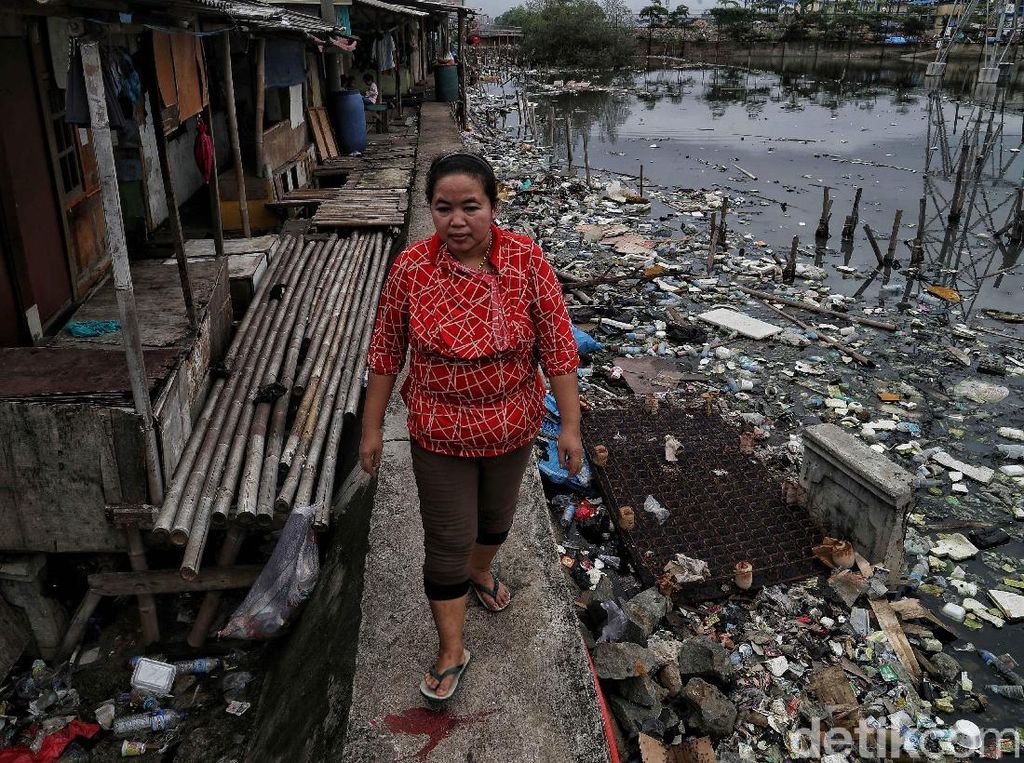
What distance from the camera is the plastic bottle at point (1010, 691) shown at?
3.96 m

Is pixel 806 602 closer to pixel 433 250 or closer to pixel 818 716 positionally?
pixel 818 716

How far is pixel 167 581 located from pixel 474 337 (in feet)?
8.55

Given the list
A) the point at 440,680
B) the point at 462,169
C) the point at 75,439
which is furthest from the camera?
the point at 75,439

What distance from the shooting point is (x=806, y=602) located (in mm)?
4297

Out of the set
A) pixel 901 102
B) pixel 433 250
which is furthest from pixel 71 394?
pixel 901 102

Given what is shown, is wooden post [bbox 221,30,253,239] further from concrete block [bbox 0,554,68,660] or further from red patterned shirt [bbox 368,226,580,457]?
red patterned shirt [bbox 368,226,580,457]

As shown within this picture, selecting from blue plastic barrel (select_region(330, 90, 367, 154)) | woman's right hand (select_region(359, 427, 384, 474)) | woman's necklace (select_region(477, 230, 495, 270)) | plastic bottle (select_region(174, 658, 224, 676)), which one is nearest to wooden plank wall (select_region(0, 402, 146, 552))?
plastic bottle (select_region(174, 658, 224, 676))

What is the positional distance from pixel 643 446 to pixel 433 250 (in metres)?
3.99

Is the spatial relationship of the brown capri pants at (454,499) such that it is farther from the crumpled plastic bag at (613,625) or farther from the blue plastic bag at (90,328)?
the blue plastic bag at (90,328)

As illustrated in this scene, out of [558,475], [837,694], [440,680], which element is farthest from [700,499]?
[440,680]

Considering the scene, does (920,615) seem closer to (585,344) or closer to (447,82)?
(585,344)

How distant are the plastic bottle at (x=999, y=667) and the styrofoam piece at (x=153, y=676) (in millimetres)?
4464

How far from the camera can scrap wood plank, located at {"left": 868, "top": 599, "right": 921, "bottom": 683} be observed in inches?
156

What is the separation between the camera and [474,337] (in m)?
1.98
